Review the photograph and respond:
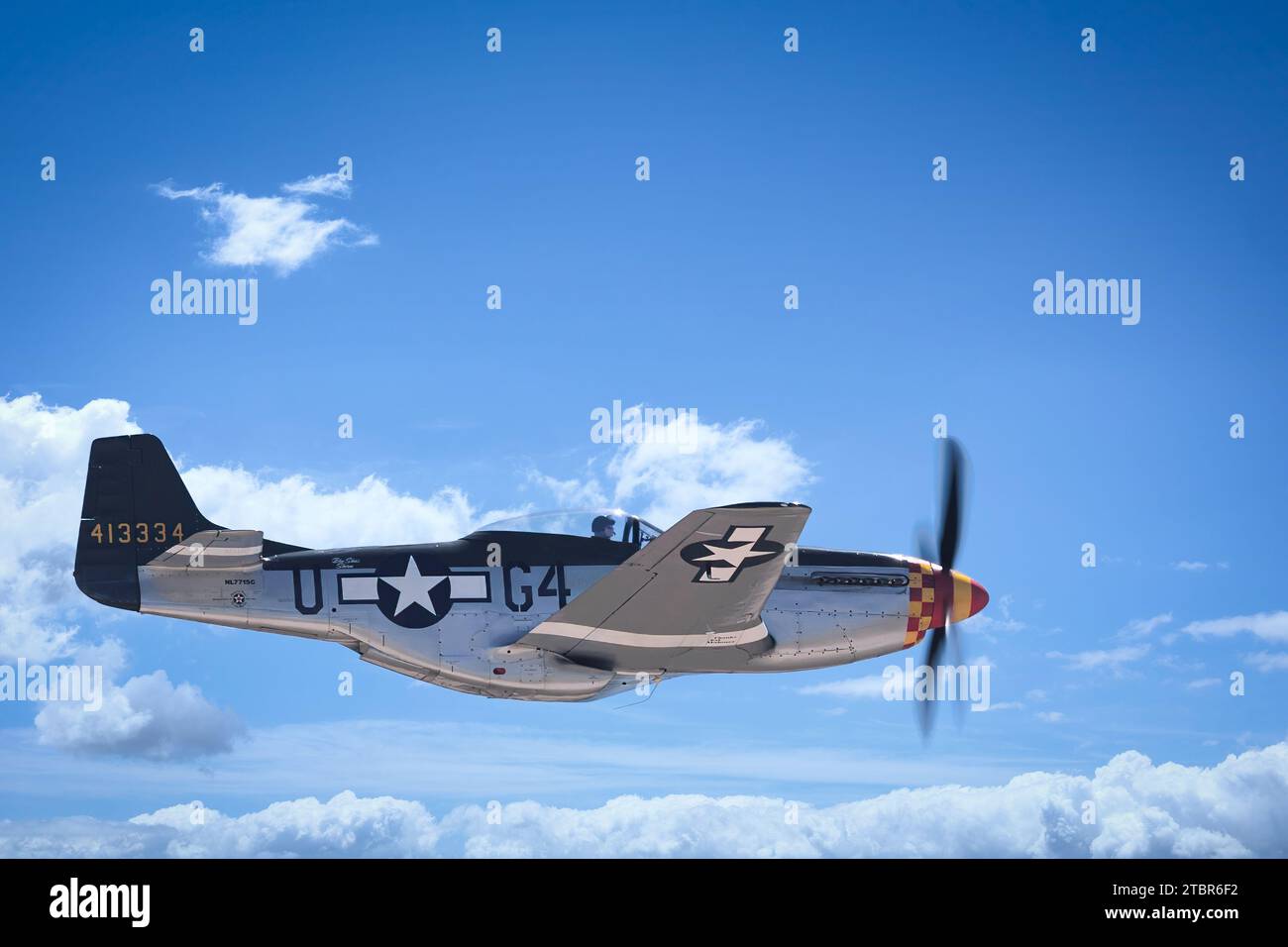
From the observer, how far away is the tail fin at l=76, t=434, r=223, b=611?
1686 cm

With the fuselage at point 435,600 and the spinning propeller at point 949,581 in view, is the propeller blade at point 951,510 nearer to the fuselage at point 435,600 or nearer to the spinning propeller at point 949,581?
the spinning propeller at point 949,581

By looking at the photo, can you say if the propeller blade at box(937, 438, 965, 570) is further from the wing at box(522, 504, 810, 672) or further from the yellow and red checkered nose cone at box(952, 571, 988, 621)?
the wing at box(522, 504, 810, 672)

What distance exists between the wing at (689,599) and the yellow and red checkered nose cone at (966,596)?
320 centimetres

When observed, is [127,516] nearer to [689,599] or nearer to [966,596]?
[689,599]

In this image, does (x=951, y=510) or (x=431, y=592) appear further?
(x=951, y=510)

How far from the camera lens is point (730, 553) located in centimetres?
1434

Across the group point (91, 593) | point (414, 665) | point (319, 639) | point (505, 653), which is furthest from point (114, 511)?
point (505, 653)

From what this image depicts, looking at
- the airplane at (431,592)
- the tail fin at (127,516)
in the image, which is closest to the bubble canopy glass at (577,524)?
the airplane at (431,592)

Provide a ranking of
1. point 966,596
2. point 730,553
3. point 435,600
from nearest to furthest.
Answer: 1. point 730,553
2. point 435,600
3. point 966,596

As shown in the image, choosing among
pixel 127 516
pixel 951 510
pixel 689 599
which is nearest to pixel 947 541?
pixel 951 510

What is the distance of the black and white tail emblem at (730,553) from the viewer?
14.0 meters

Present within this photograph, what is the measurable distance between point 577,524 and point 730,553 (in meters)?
3.45

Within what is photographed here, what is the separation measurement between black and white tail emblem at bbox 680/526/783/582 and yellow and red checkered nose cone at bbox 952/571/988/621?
5.20 m

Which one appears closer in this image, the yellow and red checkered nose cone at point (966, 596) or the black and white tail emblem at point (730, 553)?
the black and white tail emblem at point (730, 553)
